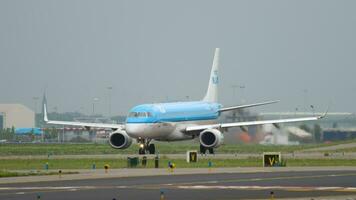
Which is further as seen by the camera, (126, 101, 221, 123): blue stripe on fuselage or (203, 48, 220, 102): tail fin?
(203, 48, 220, 102): tail fin

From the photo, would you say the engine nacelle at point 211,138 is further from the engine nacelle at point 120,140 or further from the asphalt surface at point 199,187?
the asphalt surface at point 199,187

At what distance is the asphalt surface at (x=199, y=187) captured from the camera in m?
46.6

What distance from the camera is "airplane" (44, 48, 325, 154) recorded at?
10169cm

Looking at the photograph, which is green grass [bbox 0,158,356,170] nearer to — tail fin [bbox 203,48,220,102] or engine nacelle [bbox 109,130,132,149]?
engine nacelle [bbox 109,130,132,149]

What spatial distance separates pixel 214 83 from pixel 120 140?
1789 cm

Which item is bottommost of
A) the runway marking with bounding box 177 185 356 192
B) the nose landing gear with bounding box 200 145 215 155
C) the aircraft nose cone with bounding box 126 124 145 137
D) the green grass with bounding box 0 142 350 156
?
the runway marking with bounding box 177 185 356 192

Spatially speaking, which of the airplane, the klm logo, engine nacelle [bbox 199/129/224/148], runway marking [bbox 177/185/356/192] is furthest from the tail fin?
runway marking [bbox 177/185/356/192]

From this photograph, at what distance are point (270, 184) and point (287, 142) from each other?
67863mm

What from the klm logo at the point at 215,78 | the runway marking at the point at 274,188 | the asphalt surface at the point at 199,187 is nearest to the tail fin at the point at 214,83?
the klm logo at the point at 215,78

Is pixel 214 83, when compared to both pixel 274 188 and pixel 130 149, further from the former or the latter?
pixel 274 188

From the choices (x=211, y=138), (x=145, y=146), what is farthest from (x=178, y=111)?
(x=145, y=146)

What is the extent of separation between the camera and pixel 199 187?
51.6 m

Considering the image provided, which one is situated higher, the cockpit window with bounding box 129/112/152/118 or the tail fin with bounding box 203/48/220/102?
the tail fin with bounding box 203/48/220/102

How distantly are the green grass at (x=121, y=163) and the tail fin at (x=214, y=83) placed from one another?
30983 millimetres
